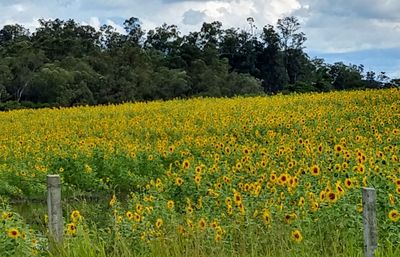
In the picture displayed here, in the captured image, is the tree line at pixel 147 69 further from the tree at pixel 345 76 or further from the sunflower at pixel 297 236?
the sunflower at pixel 297 236

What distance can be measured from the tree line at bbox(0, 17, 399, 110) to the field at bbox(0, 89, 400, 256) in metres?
17.1

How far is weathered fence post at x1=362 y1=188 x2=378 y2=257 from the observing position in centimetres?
426

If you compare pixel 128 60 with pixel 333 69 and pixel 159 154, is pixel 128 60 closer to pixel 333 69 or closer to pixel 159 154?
pixel 333 69

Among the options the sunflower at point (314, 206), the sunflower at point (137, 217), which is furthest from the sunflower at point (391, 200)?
the sunflower at point (137, 217)

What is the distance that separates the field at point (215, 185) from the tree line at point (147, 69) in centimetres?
1708

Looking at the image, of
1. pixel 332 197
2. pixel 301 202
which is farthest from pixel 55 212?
pixel 332 197

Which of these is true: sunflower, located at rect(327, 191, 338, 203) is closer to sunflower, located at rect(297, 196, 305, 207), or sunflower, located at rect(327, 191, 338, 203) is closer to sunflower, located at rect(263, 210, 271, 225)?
sunflower, located at rect(297, 196, 305, 207)

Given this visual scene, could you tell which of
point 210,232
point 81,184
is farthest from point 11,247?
point 81,184

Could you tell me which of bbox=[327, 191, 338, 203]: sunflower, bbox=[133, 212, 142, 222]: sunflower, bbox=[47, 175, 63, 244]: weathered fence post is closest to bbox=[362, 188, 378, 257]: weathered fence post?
bbox=[327, 191, 338, 203]: sunflower

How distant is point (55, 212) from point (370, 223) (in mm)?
2618

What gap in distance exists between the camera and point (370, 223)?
430 centimetres

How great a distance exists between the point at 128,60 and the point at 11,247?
131ft

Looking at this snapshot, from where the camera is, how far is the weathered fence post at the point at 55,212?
5.46 m

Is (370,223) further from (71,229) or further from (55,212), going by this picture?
(55,212)
